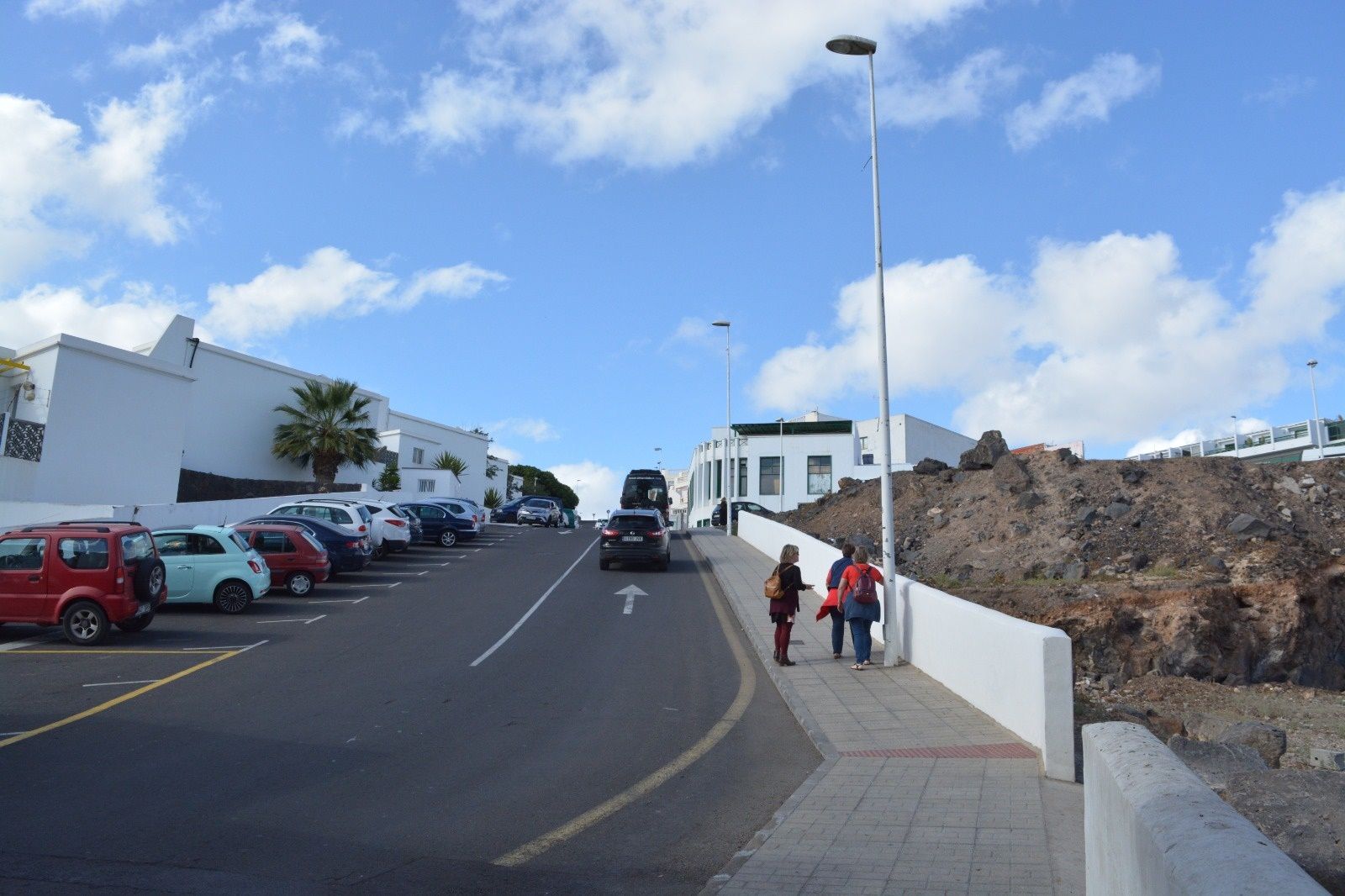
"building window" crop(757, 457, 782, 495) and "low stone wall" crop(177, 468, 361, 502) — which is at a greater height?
"building window" crop(757, 457, 782, 495)

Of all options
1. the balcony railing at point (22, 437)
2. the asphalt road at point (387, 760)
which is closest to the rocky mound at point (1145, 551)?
the asphalt road at point (387, 760)

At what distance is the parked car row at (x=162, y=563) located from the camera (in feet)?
47.9

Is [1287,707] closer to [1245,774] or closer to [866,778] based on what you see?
[1245,774]

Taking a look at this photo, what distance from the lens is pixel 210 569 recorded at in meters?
18.6

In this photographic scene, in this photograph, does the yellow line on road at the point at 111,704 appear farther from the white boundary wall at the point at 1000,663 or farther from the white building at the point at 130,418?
the white building at the point at 130,418

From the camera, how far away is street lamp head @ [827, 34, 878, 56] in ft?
44.6

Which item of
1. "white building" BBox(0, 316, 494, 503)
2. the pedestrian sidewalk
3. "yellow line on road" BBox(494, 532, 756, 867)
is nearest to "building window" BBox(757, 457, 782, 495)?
"white building" BBox(0, 316, 494, 503)

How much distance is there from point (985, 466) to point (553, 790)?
31.6m

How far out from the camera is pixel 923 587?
41.7ft

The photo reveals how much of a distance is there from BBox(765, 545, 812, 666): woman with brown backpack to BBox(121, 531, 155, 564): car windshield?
9693mm

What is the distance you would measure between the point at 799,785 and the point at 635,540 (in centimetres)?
1954

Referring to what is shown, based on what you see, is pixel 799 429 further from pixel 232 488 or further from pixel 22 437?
pixel 22 437

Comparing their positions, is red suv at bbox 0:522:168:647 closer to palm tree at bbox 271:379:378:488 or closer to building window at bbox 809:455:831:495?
palm tree at bbox 271:379:378:488

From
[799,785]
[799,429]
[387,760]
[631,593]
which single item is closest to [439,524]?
[631,593]
